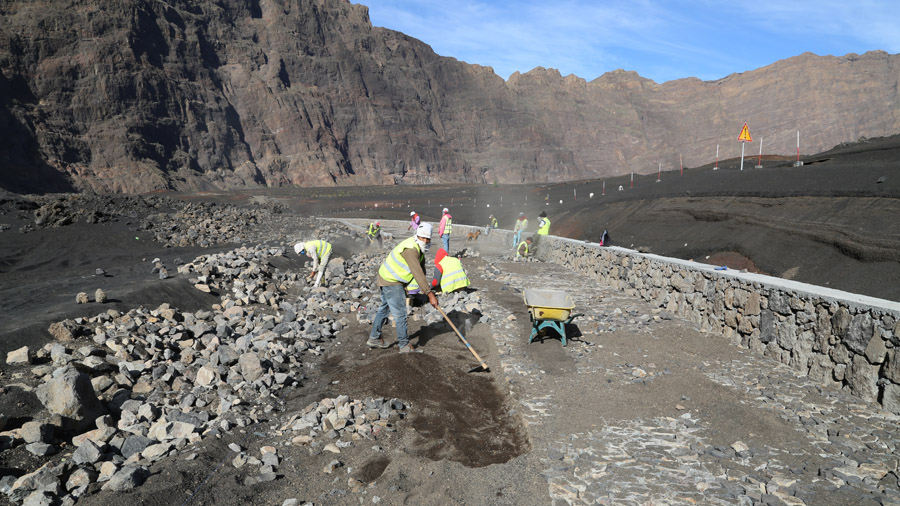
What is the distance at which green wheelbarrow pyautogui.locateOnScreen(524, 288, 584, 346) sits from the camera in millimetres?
7680

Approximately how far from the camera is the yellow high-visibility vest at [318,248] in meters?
12.6

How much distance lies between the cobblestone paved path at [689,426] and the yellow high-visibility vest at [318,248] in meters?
6.00

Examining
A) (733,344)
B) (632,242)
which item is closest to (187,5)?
(632,242)

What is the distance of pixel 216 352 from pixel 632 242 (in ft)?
42.5

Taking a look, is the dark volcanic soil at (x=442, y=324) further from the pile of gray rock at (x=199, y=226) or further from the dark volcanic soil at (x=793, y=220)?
the pile of gray rock at (x=199, y=226)

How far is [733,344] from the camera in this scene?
778cm

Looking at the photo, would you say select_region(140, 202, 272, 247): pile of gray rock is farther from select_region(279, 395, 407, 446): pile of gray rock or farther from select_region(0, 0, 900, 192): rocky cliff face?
select_region(0, 0, 900, 192): rocky cliff face

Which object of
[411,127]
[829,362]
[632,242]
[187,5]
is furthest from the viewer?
[411,127]

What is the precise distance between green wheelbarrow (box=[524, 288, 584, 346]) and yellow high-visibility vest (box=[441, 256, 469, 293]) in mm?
1146

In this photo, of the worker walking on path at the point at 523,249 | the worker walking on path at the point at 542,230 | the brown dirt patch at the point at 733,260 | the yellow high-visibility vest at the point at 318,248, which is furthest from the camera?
the worker walking on path at the point at 523,249

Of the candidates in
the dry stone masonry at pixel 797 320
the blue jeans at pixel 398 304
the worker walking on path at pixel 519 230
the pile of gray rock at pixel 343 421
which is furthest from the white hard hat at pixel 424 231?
the worker walking on path at pixel 519 230

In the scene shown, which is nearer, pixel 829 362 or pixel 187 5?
pixel 829 362

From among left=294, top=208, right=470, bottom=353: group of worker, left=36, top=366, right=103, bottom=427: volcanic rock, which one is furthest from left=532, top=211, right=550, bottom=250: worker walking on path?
left=36, top=366, right=103, bottom=427: volcanic rock

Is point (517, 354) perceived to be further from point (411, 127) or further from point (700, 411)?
point (411, 127)
